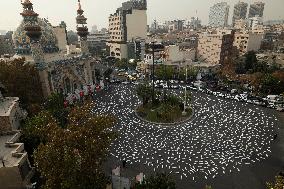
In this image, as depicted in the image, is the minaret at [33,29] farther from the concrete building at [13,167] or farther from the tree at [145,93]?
the concrete building at [13,167]

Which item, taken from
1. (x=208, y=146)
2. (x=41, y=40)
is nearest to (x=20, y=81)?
(x=41, y=40)

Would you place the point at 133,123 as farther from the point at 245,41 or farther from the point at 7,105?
the point at 245,41

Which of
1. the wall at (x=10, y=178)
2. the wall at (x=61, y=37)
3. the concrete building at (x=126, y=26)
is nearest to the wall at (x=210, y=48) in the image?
the concrete building at (x=126, y=26)

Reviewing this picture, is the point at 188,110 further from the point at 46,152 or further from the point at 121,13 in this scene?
the point at 121,13

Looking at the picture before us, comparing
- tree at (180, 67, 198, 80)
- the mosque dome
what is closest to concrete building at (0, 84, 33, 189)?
the mosque dome

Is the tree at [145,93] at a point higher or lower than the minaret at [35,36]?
lower

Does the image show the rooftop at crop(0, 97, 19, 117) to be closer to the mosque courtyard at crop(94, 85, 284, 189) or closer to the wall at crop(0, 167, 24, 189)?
the wall at crop(0, 167, 24, 189)

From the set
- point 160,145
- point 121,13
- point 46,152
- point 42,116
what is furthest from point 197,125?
point 121,13
